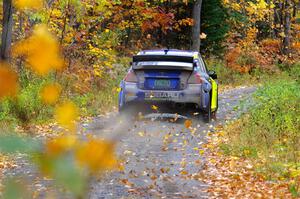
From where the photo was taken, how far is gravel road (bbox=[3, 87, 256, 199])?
688 cm

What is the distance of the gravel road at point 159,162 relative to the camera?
6.88 metres

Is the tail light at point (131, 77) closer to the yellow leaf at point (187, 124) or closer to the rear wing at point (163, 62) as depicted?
the rear wing at point (163, 62)

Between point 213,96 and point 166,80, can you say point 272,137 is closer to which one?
point 166,80

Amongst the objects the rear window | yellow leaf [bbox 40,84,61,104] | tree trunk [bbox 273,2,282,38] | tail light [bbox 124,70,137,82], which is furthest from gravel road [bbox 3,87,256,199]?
tree trunk [bbox 273,2,282,38]

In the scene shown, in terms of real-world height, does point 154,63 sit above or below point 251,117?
above

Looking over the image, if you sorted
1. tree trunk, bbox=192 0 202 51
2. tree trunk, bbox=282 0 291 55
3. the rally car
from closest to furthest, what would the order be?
the rally car < tree trunk, bbox=192 0 202 51 < tree trunk, bbox=282 0 291 55

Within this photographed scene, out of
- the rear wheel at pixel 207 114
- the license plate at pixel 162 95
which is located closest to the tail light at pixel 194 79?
the license plate at pixel 162 95

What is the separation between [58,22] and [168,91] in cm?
841

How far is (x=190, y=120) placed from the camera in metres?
12.5

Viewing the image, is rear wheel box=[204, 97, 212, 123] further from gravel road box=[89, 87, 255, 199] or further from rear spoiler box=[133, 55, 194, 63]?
rear spoiler box=[133, 55, 194, 63]

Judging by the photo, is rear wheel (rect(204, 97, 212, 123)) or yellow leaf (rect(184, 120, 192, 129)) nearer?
yellow leaf (rect(184, 120, 192, 129))

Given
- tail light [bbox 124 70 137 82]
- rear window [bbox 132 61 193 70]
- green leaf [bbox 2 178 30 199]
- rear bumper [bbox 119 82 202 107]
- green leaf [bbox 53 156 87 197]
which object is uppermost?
green leaf [bbox 53 156 87 197]

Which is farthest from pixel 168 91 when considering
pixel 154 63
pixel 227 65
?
pixel 227 65

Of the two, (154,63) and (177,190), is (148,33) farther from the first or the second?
(177,190)
